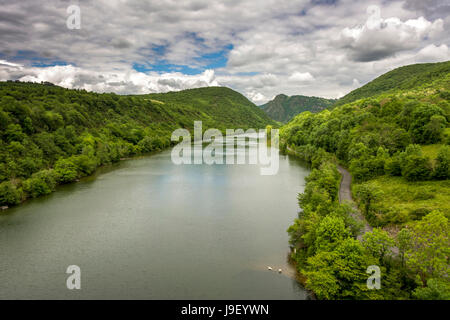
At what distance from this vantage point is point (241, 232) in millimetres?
28891

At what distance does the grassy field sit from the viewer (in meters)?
25.6

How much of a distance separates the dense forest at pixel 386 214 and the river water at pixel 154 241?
10.4 feet

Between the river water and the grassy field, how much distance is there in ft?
32.4

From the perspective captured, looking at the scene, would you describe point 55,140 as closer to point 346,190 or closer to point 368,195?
point 346,190

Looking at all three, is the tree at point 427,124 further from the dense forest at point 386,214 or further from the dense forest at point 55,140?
the dense forest at point 55,140

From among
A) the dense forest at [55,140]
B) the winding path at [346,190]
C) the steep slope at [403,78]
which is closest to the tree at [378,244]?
the winding path at [346,190]

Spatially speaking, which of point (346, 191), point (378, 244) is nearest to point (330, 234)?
point (378, 244)

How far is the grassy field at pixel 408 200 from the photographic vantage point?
25594 millimetres

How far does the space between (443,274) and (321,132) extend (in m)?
61.4

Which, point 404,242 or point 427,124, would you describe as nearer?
point 404,242

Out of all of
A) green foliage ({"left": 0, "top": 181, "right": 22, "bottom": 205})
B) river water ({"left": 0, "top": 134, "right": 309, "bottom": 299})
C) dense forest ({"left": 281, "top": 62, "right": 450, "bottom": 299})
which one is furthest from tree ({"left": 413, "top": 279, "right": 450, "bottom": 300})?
green foliage ({"left": 0, "top": 181, "right": 22, "bottom": 205})

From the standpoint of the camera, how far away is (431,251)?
16.2m

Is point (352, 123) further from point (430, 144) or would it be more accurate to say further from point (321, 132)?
point (430, 144)

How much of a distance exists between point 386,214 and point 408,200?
5.88 metres
